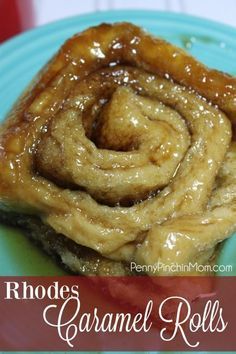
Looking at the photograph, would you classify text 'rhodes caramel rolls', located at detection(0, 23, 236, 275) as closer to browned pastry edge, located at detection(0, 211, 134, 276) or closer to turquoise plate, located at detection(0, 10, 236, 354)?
browned pastry edge, located at detection(0, 211, 134, 276)

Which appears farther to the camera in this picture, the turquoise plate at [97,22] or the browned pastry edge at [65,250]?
the turquoise plate at [97,22]

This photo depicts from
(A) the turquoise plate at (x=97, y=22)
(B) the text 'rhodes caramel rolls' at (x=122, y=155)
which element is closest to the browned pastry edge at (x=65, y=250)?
(B) the text 'rhodes caramel rolls' at (x=122, y=155)

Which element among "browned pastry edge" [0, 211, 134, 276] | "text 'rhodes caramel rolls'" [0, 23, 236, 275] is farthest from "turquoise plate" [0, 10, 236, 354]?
"browned pastry edge" [0, 211, 134, 276]

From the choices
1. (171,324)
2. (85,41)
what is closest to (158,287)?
(171,324)

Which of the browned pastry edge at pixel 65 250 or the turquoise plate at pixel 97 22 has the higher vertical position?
the turquoise plate at pixel 97 22

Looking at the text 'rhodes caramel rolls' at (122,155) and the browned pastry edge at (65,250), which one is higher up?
the text 'rhodes caramel rolls' at (122,155)

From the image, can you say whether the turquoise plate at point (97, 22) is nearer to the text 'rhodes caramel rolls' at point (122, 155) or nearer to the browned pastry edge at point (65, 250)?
the text 'rhodes caramel rolls' at point (122, 155)

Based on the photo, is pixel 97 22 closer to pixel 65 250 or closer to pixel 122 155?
pixel 122 155

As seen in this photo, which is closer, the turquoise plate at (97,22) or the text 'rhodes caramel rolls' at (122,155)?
the text 'rhodes caramel rolls' at (122,155)

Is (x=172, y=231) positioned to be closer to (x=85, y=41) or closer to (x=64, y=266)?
(x=64, y=266)
